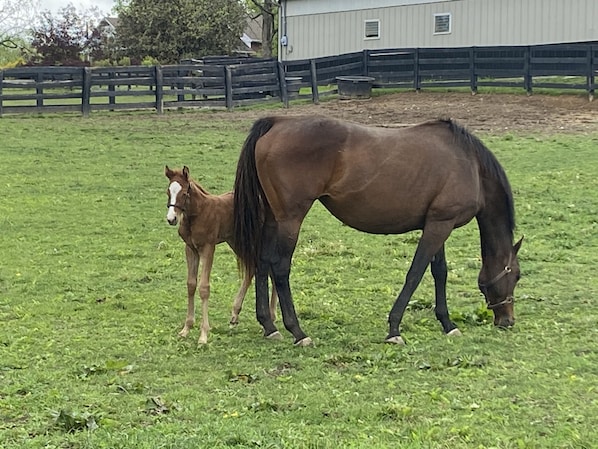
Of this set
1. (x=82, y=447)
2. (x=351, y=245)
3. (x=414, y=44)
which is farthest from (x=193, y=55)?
(x=82, y=447)

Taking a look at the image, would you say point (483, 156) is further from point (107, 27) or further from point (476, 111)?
point (107, 27)

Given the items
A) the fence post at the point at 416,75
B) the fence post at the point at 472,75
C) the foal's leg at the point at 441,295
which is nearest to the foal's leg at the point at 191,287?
the foal's leg at the point at 441,295

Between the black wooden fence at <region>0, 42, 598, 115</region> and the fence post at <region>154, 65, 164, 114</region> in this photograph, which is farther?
the fence post at <region>154, 65, 164, 114</region>

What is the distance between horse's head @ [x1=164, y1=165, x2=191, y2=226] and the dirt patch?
1353 centimetres

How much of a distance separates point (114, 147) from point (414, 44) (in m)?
16.2

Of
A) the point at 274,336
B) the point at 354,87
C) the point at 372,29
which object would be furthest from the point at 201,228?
the point at 372,29

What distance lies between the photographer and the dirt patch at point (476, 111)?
19.6 m

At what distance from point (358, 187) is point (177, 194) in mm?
1379

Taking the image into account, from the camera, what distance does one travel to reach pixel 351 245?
10.2 m

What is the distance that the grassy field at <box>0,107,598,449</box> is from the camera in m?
4.49

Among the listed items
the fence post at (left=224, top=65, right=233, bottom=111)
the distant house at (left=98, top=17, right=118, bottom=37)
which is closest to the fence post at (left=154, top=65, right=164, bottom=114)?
the fence post at (left=224, top=65, right=233, bottom=111)

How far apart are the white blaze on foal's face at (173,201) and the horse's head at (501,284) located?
2.60 m

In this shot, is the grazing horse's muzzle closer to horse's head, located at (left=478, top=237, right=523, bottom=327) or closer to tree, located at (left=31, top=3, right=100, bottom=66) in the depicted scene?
horse's head, located at (left=478, top=237, right=523, bottom=327)

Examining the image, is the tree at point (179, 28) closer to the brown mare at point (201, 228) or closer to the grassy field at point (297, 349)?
the grassy field at point (297, 349)
